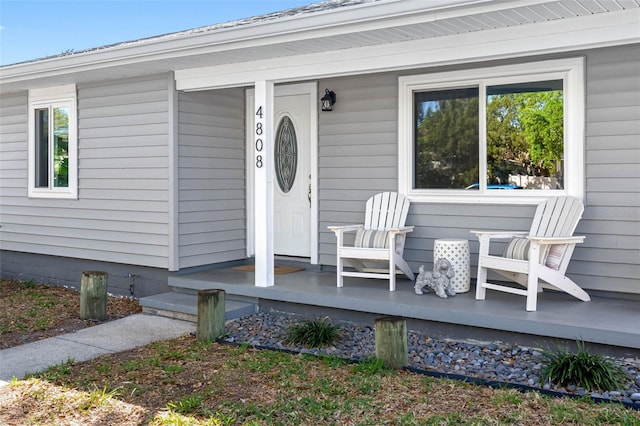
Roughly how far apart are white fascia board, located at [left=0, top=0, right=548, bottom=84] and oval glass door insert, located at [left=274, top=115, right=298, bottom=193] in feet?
5.35

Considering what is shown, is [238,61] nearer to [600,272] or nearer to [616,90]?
[616,90]

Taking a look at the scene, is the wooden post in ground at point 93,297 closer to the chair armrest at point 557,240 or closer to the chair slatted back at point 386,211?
the chair slatted back at point 386,211

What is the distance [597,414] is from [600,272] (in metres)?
2.06

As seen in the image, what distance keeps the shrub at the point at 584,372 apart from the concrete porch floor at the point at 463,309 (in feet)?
1.05

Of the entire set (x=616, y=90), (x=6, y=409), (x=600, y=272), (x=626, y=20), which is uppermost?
(x=626, y=20)

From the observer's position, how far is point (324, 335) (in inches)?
194

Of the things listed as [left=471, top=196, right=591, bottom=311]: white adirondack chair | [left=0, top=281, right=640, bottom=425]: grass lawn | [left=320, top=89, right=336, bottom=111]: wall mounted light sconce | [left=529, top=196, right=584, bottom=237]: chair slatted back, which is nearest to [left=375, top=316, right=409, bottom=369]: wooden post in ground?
[left=0, top=281, right=640, bottom=425]: grass lawn

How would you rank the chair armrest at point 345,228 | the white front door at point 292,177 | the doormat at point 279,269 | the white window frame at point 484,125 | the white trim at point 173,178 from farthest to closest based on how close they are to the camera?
1. the white front door at point 292,177
2. the doormat at point 279,269
3. the white trim at point 173,178
4. the chair armrest at point 345,228
5. the white window frame at point 484,125

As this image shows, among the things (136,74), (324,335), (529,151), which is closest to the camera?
(324,335)

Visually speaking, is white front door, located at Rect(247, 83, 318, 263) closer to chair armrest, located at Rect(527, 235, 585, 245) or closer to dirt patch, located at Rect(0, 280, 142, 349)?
dirt patch, located at Rect(0, 280, 142, 349)

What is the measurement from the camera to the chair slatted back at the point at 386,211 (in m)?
6.07

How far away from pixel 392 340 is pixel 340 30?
221 cm

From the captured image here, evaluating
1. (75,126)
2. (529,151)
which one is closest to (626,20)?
(529,151)

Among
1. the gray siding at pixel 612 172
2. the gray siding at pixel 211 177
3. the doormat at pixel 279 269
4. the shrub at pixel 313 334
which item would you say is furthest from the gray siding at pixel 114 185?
the gray siding at pixel 612 172
